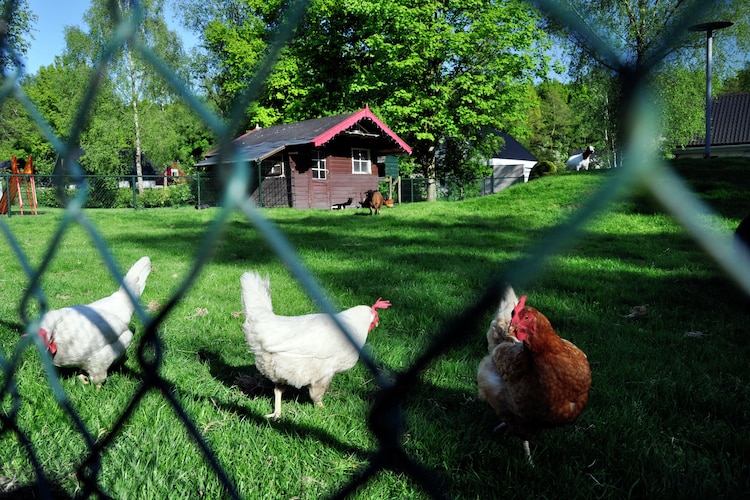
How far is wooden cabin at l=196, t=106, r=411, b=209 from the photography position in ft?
54.9

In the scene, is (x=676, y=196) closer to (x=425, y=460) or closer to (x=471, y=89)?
(x=425, y=460)

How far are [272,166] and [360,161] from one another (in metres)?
3.47

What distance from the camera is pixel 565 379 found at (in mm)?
1774

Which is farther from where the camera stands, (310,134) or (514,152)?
(514,152)

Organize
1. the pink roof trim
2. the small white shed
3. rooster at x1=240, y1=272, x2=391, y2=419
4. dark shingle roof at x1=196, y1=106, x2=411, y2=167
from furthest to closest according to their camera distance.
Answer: the small white shed, dark shingle roof at x1=196, y1=106, x2=411, y2=167, the pink roof trim, rooster at x1=240, y1=272, x2=391, y2=419

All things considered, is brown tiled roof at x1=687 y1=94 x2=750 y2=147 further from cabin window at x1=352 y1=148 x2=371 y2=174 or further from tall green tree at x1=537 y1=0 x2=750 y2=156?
tall green tree at x1=537 y1=0 x2=750 y2=156

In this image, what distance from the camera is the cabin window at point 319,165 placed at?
57.4 ft

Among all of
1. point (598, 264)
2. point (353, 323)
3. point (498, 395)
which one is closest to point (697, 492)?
point (498, 395)

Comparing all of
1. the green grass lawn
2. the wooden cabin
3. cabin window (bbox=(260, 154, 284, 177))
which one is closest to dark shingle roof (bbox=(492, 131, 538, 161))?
the wooden cabin

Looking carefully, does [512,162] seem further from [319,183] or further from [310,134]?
[310,134]

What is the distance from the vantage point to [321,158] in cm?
Result: 1764

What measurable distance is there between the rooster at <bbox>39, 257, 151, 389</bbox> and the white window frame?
15.4m

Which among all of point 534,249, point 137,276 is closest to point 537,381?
point 534,249

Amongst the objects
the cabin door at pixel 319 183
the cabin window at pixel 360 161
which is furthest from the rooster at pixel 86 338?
the cabin window at pixel 360 161
